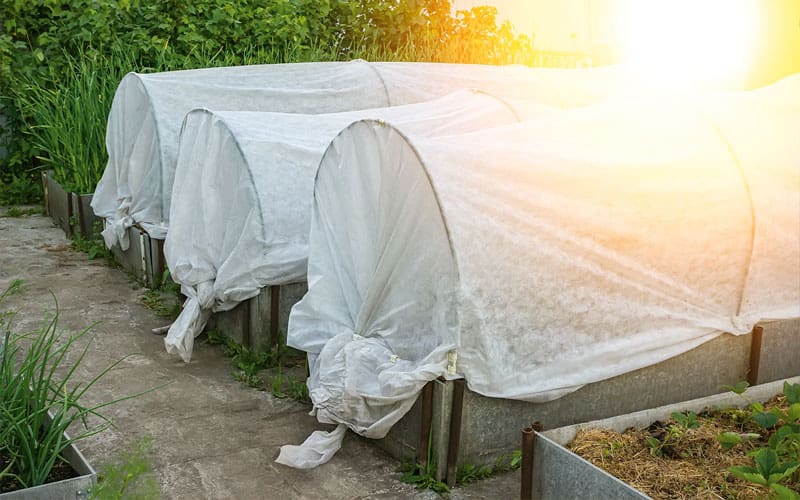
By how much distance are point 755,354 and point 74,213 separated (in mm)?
5829

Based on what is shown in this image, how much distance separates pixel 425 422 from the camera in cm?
367

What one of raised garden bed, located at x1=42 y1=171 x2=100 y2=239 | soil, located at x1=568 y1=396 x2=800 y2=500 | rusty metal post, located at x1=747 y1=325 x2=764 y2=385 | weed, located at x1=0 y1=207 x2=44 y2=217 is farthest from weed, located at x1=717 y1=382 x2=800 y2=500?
weed, located at x1=0 y1=207 x2=44 y2=217

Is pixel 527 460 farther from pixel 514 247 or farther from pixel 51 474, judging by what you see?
pixel 51 474

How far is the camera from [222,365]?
5062 mm

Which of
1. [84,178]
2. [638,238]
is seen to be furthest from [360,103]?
[638,238]

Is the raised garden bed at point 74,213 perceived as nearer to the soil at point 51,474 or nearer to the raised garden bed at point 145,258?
the raised garden bed at point 145,258

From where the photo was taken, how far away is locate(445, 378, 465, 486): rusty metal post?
141 inches

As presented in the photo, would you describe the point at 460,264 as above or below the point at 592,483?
above

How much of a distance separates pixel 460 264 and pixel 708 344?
1446 millimetres

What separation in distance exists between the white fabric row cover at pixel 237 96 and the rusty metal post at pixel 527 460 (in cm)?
370

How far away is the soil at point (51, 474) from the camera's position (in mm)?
2982

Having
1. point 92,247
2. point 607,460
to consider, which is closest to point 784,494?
point 607,460

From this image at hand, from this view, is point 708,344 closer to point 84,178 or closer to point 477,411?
point 477,411

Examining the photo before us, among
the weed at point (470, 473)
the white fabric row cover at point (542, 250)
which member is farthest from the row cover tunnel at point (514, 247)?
the weed at point (470, 473)
